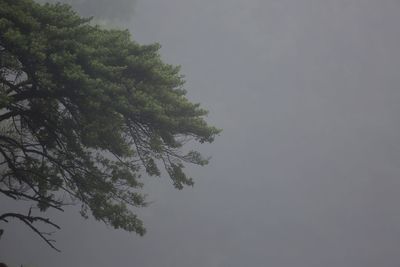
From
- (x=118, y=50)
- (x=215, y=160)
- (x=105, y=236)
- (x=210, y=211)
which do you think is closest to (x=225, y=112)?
(x=215, y=160)

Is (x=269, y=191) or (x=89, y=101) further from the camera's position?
Result: (x=269, y=191)

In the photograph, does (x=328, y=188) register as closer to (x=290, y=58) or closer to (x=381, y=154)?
(x=381, y=154)

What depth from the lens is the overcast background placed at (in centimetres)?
5281

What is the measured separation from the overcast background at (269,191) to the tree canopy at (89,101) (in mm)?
31357

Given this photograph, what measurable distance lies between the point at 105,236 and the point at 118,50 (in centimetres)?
4749

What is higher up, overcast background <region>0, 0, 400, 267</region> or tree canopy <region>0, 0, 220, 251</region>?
overcast background <region>0, 0, 400, 267</region>

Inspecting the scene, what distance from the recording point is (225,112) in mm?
137000

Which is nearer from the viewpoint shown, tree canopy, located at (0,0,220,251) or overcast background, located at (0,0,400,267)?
tree canopy, located at (0,0,220,251)

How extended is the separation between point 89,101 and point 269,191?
83223 millimetres

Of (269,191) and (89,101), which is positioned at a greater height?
(269,191)

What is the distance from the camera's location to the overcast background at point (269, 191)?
173 ft

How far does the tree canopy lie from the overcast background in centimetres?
3136

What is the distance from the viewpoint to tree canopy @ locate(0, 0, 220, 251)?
7992 millimetres

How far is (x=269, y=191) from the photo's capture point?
292ft
